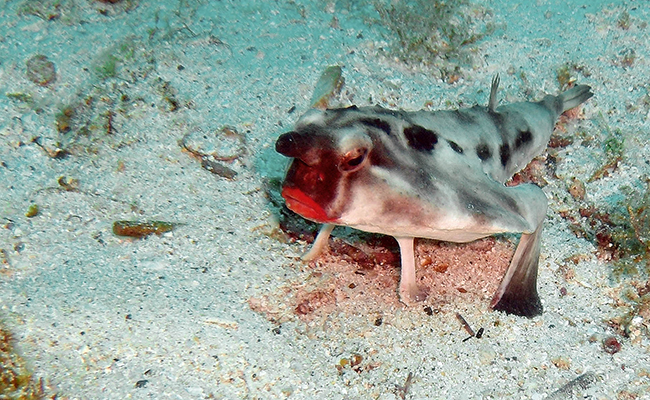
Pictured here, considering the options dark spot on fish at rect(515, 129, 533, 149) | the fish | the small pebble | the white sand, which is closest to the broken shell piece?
the white sand

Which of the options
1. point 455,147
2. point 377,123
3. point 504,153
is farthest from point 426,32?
point 377,123

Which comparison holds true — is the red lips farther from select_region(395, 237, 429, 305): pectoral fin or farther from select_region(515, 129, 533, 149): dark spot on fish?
select_region(515, 129, 533, 149): dark spot on fish

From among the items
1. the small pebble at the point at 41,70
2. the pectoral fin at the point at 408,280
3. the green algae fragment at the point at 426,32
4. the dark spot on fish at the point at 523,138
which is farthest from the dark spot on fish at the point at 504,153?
the small pebble at the point at 41,70

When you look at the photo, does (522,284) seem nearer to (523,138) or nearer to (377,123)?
(523,138)

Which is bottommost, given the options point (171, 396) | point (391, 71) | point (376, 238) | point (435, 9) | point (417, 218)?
point (171, 396)

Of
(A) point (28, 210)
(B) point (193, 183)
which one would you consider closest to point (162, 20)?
(B) point (193, 183)

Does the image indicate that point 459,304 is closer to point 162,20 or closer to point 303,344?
point 303,344

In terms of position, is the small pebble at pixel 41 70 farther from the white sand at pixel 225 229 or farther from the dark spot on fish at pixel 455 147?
the dark spot on fish at pixel 455 147
